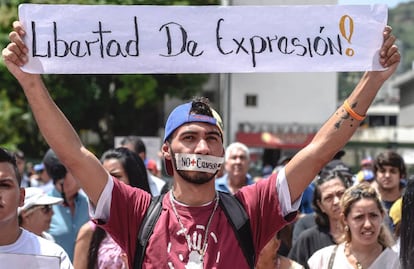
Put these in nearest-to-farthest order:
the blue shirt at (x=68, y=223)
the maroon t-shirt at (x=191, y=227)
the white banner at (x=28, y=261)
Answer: the maroon t-shirt at (x=191, y=227) → the white banner at (x=28, y=261) → the blue shirt at (x=68, y=223)

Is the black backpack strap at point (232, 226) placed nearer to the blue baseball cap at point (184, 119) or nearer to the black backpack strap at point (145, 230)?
the black backpack strap at point (145, 230)

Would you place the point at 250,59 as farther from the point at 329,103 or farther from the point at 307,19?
the point at 329,103

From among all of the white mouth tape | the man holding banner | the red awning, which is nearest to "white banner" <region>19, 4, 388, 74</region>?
the man holding banner

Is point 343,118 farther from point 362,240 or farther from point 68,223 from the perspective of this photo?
point 68,223

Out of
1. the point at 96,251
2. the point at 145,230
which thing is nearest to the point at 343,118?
the point at 145,230

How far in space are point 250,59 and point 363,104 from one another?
58cm

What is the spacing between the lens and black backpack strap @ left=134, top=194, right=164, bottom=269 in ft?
11.1

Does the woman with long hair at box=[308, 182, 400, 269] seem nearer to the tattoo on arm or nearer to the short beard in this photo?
the tattoo on arm

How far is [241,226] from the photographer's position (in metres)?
3.41

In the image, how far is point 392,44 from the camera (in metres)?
3.60

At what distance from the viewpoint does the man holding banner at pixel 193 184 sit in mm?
3355

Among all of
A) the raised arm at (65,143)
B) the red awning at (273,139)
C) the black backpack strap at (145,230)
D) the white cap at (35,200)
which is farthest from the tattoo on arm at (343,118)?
the red awning at (273,139)

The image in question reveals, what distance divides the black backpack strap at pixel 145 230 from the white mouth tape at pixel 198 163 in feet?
0.73

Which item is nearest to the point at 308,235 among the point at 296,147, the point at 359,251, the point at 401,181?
the point at 359,251
